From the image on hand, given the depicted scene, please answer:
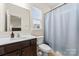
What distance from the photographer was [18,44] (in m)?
1.67

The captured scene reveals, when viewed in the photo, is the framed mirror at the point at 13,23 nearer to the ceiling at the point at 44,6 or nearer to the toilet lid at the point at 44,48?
the ceiling at the point at 44,6

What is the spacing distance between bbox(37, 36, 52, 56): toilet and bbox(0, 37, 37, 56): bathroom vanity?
0.06 meters

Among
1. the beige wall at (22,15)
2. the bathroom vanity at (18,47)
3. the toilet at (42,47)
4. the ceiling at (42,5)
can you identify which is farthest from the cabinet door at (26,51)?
the ceiling at (42,5)

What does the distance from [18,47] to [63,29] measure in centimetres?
70

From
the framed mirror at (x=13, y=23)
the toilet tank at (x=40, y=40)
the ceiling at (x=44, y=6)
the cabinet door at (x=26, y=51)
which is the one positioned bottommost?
the cabinet door at (x=26, y=51)

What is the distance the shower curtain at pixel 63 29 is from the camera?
174 centimetres

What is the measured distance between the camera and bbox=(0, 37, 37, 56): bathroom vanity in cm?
150

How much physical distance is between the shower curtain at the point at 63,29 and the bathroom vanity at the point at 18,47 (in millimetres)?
242

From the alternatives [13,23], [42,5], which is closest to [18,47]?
[13,23]

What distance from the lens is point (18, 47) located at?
167cm

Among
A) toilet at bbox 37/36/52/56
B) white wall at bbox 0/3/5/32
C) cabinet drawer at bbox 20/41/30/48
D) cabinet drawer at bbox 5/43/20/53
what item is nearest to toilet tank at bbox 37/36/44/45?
toilet at bbox 37/36/52/56

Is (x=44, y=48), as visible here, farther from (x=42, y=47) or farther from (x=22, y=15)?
(x=22, y=15)

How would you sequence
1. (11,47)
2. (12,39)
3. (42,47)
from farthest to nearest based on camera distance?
1. (42,47)
2. (12,39)
3. (11,47)

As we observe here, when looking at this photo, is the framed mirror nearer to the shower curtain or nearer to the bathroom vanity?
the bathroom vanity
